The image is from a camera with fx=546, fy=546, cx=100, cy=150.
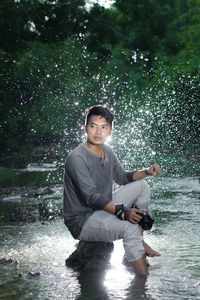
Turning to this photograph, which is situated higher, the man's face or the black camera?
the man's face

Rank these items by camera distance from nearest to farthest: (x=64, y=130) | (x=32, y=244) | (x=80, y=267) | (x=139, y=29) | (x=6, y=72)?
(x=80, y=267), (x=32, y=244), (x=139, y=29), (x=6, y=72), (x=64, y=130)

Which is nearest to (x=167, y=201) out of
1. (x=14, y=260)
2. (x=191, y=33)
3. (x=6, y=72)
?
(x=14, y=260)

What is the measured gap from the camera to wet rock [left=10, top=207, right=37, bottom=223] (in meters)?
7.49

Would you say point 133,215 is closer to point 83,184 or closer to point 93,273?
point 83,184

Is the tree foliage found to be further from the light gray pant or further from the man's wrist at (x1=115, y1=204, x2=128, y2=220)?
the man's wrist at (x1=115, y1=204, x2=128, y2=220)

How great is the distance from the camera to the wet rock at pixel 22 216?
295 inches

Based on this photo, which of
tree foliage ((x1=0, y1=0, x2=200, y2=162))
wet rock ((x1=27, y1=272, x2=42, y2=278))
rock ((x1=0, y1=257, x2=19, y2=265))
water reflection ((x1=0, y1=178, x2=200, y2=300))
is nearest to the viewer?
water reflection ((x1=0, y1=178, x2=200, y2=300))

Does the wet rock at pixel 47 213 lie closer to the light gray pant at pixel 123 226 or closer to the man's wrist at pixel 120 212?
the light gray pant at pixel 123 226

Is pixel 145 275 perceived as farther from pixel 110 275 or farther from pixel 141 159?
pixel 141 159

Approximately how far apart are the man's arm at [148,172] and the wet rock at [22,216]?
119 inches

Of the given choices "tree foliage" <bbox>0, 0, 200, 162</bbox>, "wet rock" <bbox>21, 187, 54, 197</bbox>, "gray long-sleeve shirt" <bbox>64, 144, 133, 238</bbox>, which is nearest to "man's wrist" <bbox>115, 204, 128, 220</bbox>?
"gray long-sleeve shirt" <bbox>64, 144, 133, 238</bbox>

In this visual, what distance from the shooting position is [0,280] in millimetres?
4480

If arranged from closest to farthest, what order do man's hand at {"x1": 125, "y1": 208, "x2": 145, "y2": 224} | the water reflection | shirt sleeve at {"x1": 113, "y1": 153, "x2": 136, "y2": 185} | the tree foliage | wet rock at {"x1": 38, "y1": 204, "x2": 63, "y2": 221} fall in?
the water reflection
man's hand at {"x1": 125, "y1": 208, "x2": 145, "y2": 224}
shirt sleeve at {"x1": 113, "y1": 153, "x2": 136, "y2": 185}
wet rock at {"x1": 38, "y1": 204, "x2": 63, "y2": 221}
the tree foliage

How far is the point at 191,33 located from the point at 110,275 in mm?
28437
